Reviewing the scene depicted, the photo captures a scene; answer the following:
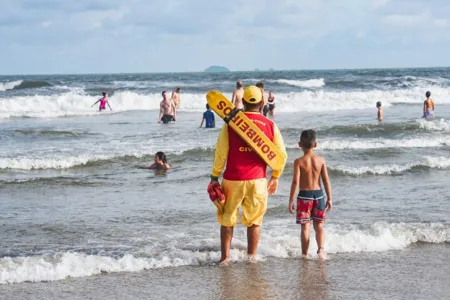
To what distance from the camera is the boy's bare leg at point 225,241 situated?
638 centimetres

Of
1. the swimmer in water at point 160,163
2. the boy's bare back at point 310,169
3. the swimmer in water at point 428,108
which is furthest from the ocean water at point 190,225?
the swimmer in water at point 428,108

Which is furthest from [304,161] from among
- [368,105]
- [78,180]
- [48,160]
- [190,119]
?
[368,105]

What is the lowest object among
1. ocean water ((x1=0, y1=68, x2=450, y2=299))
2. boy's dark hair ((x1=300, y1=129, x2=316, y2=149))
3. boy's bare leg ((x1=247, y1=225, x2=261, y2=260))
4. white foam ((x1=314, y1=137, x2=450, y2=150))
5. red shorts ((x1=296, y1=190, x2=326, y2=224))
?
ocean water ((x1=0, y1=68, x2=450, y2=299))

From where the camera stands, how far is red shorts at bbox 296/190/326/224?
669 cm

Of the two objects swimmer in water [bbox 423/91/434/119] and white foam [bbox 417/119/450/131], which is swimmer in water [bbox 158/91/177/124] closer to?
white foam [bbox 417/119/450/131]

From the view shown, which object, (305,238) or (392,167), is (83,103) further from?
(305,238)

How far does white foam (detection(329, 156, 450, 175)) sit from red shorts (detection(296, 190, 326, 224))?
5.83 meters

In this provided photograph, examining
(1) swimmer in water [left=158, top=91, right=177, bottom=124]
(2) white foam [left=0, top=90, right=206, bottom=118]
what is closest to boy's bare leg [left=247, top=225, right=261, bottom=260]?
(1) swimmer in water [left=158, top=91, right=177, bottom=124]

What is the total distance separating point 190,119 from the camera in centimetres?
2597

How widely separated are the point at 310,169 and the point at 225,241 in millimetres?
1098

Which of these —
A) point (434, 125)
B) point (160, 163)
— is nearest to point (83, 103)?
point (434, 125)

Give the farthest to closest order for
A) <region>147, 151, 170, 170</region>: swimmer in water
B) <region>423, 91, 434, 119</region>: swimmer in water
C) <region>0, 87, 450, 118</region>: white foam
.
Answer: <region>0, 87, 450, 118</region>: white foam < <region>423, 91, 434, 119</region>: swimmer in water < <region>147, 151, 170, 170</region>: swimmer in water

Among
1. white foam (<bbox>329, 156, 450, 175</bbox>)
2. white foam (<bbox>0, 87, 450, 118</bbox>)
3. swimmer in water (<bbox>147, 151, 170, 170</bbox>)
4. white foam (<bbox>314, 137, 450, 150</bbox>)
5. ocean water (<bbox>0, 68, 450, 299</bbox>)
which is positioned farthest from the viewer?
white foam (<bbox>0, 87, 450, 118</bbox>)

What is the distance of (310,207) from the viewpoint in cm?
671
